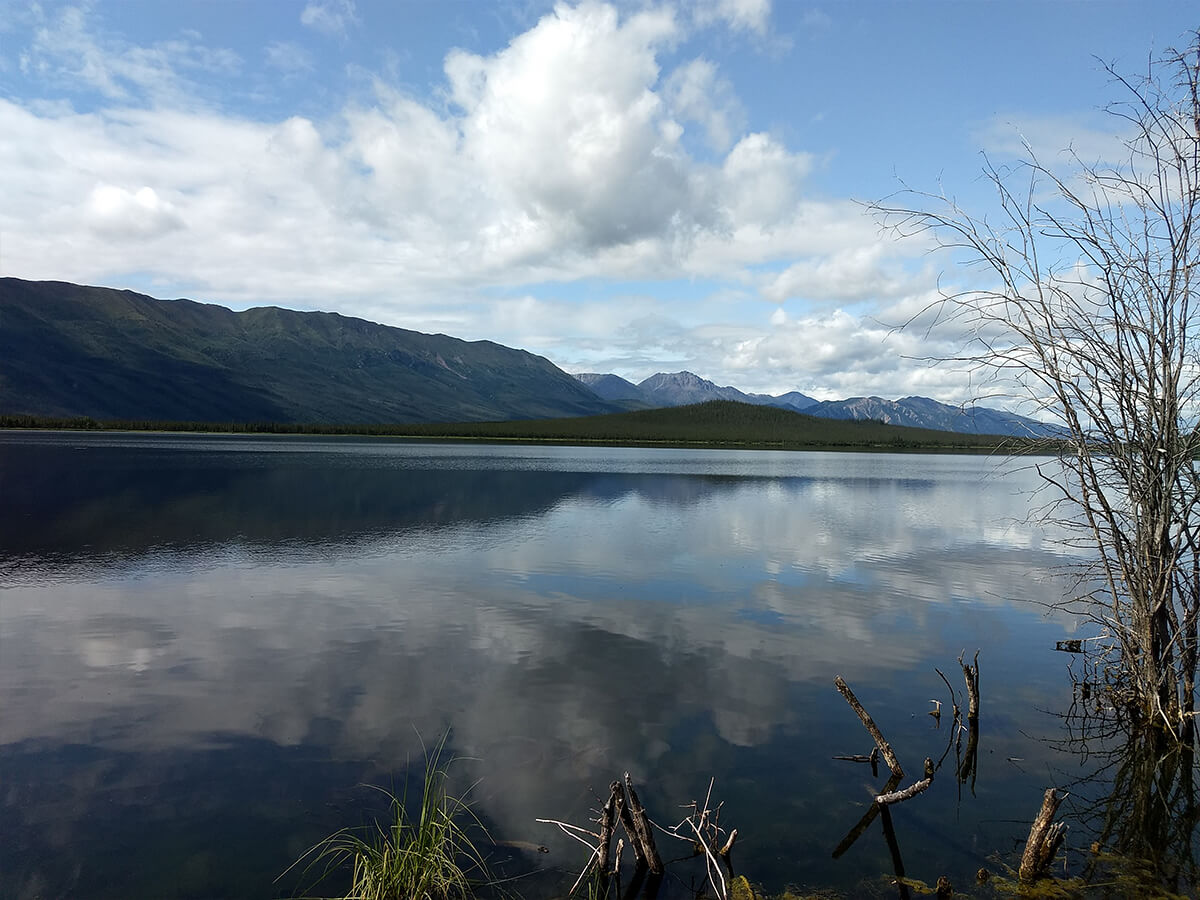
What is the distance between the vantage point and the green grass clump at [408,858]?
6250mm

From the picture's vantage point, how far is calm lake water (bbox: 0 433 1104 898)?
759 centimetres

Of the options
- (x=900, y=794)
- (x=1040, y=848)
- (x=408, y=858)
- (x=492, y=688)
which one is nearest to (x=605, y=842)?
(x=408, y=858)

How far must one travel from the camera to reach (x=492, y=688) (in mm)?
11875

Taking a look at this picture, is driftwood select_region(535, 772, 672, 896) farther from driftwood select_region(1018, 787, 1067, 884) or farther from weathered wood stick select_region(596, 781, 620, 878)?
driftwood select_region(1018, 787, 1067, 884)

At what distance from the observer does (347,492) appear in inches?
1644

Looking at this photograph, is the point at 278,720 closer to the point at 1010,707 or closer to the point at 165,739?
the point at 165,739

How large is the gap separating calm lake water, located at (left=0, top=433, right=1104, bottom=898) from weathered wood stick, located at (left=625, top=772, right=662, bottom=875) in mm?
654

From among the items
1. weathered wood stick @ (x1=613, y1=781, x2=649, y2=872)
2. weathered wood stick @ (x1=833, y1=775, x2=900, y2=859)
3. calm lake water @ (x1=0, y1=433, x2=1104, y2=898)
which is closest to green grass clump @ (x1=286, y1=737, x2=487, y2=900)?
calm lake water @ (x1=0, y1=433, x2=1104, y2=898)

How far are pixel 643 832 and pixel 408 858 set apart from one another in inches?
86.8

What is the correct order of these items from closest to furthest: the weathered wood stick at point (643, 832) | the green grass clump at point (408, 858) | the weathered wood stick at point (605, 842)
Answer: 1. the green grass clump at point (408, 858)
2. the weathered wood stick at point (605, 842)
3. the weathered wood stick at point (643, 832)

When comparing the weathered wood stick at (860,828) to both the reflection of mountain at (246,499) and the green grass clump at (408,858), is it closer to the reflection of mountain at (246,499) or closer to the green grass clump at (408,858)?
the green grass clump at (408,858)

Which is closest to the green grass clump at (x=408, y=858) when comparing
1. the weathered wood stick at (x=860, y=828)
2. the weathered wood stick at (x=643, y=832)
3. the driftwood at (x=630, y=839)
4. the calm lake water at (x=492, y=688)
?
the calm lake water at (x=492, y=688)

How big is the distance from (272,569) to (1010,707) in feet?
62.7

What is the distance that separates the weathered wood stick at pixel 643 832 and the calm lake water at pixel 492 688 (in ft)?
2.15
